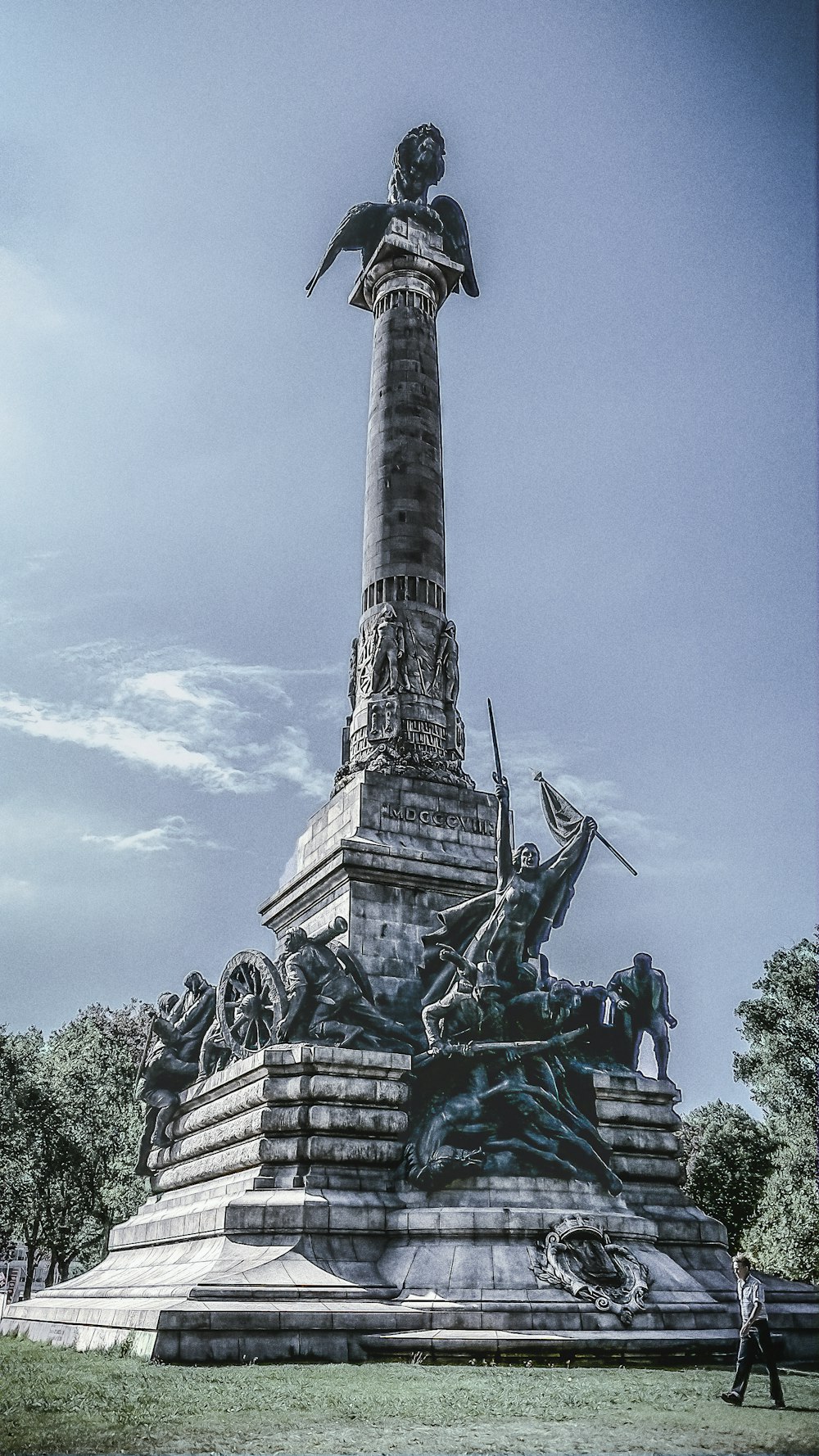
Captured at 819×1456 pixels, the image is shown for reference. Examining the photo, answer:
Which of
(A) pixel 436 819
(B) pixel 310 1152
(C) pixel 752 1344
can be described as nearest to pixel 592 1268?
(B) pixel 310 1152

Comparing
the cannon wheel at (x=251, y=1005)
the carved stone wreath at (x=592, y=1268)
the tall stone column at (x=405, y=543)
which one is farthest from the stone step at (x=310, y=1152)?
the tall stone column at (x=405, y=543)

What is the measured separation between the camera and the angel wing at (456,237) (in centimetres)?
3097

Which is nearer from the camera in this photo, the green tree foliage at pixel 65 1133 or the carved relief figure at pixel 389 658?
the carved relief figure at pixel 389 658

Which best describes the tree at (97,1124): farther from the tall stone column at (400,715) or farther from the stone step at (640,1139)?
the stone step at (640,1139)

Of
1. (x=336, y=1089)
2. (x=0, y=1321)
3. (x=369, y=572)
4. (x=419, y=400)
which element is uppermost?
(x=419, y=400)

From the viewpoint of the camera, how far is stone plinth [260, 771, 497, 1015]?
2088 cm

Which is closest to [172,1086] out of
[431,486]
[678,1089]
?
[678,1089]

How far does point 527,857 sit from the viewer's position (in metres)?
19.0

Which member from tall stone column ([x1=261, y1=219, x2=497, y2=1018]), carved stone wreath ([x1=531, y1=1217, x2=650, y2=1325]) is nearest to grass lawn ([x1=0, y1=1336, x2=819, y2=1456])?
carved stone wreath ([x1=531, y1=1217, x2=650, y2=1325])

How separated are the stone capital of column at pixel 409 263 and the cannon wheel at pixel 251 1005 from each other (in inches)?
708

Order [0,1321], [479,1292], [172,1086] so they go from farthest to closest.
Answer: [172,1086] < [0,1321] < [479,1292]

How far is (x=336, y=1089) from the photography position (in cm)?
1711

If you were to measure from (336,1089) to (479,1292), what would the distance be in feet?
12.7

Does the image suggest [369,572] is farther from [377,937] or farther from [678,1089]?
[678,1089]
